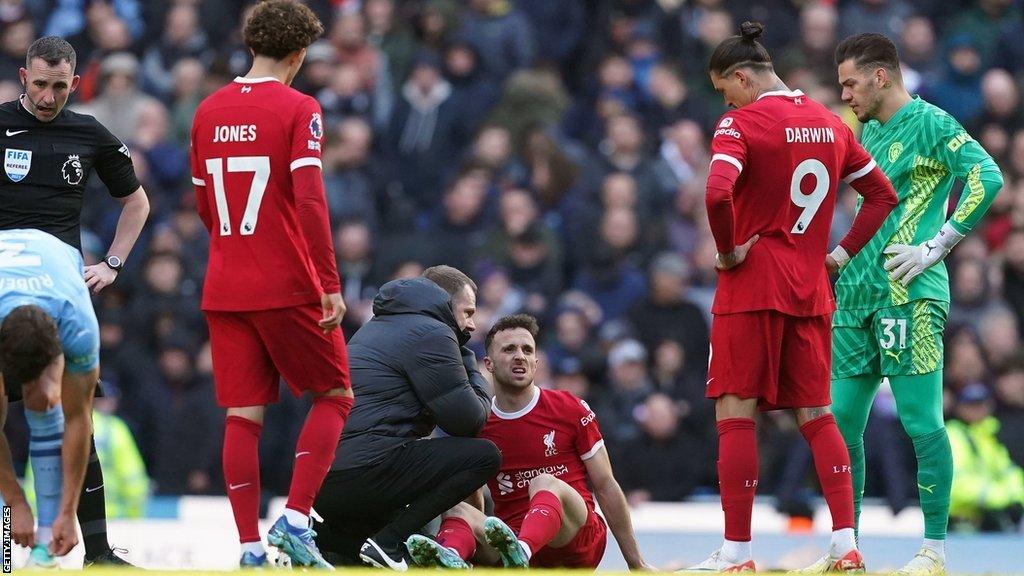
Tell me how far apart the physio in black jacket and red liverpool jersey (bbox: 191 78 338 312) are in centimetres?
111

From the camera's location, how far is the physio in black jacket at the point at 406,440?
318 inches

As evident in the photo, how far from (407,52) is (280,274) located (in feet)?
28.9

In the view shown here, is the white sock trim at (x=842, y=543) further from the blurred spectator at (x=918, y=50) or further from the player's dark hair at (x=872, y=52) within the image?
the blurred spectator at (x=918, y=50)

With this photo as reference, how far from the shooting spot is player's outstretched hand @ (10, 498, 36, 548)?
6941mm

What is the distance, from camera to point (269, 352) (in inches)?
284

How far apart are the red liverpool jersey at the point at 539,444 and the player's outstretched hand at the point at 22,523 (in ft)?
8.70

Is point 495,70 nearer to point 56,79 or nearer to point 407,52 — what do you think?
point 407,52

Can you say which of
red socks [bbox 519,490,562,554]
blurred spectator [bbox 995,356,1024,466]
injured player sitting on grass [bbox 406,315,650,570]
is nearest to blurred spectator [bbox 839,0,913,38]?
blurred spectator [bbox 995,356,1024,466]

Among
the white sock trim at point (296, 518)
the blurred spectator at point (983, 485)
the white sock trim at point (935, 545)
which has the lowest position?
the blurred spectator at point (983, 485)

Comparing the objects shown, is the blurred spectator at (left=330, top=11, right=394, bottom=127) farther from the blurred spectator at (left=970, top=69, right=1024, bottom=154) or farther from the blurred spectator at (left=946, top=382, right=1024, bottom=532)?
the blurred spectator at (left=946, top=382, right=1024, bottom=532)

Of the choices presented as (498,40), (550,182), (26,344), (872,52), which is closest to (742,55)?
(872,52)

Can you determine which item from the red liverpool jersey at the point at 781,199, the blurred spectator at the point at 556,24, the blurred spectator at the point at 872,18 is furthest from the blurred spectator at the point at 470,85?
the red liverpool jersey at the point at 781,199

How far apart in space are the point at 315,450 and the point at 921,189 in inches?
131

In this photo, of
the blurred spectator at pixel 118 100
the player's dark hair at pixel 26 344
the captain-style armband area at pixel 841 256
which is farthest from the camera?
the blurred spectator at pixel 118 100
